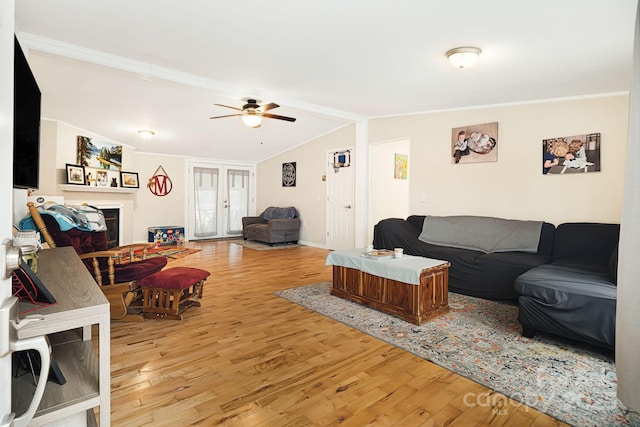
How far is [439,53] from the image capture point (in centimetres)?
306

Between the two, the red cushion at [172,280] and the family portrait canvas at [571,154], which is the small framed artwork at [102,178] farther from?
the family portrait canvas at [571,154]

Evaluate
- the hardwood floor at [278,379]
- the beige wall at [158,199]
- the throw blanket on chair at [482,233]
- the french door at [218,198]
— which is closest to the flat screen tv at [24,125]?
the hardwood floor at [278,379]

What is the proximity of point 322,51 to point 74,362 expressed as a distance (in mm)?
2888

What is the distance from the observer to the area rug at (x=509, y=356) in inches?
72.2

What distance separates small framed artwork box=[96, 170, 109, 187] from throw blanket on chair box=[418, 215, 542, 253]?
19.5ft

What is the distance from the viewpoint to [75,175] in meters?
6.02

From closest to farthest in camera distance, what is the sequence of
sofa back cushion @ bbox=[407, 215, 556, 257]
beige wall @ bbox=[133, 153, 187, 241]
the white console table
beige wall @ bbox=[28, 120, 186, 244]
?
the white console table
sofa back cushion @ bbox=[407, 215, 556, 257]
beige wall @ bbox=[28, 120, 186, 244]
beige wall @ bbox=[133, 153, 187, 241]

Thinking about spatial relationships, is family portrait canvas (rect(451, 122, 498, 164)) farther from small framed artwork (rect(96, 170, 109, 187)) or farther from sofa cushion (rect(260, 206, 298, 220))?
small framed artwork (rect(96, 170, 109, 187))

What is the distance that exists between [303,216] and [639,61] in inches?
269

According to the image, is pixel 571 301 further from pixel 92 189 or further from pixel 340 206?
pixel 92 189

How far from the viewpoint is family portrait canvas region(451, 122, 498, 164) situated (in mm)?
4547

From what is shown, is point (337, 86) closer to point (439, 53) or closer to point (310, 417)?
point (439, 53)

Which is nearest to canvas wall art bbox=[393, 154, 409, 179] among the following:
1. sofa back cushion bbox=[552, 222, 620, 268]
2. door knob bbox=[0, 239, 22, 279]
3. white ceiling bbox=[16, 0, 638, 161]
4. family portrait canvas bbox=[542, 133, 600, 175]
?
white ceiling bbox=[16, 0, 638, 161]

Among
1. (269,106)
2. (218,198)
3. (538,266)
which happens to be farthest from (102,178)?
(538,266)
